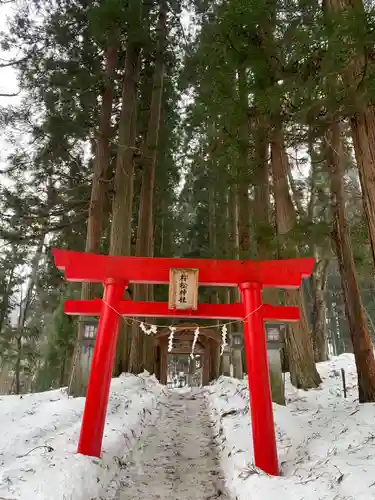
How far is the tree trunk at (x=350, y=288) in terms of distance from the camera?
5352 millimetres

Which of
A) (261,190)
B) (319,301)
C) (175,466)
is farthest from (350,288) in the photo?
(319,301)

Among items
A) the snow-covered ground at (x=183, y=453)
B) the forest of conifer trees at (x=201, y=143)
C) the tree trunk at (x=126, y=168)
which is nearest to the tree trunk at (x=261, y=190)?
the forest of conifer trees at (x=201, y=143)

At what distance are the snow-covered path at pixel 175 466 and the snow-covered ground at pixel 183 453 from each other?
1 centimetres

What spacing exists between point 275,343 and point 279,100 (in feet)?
14.0

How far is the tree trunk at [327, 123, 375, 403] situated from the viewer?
5.35m

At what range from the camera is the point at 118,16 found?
26.0 ft

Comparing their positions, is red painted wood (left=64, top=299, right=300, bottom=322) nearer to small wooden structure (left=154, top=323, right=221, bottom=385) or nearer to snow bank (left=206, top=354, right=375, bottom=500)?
snow bank (left=206, top=354, right=375, bottom=500)

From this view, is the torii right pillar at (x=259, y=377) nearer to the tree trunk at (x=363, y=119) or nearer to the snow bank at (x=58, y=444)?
the tree trunk at (x=363, y=119)

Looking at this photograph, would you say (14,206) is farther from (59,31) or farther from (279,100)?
(279,100)

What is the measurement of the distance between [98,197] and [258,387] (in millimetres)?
6072

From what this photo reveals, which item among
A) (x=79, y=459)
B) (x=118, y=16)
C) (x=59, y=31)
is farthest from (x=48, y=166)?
(x=79, y=459)

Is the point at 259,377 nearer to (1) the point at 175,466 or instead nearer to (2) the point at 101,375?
(1) the point at 175,466

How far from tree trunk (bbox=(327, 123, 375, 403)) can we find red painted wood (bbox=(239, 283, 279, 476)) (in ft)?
6.50

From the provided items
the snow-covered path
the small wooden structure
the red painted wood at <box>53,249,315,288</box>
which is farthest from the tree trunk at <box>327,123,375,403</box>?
the small wooden structure
